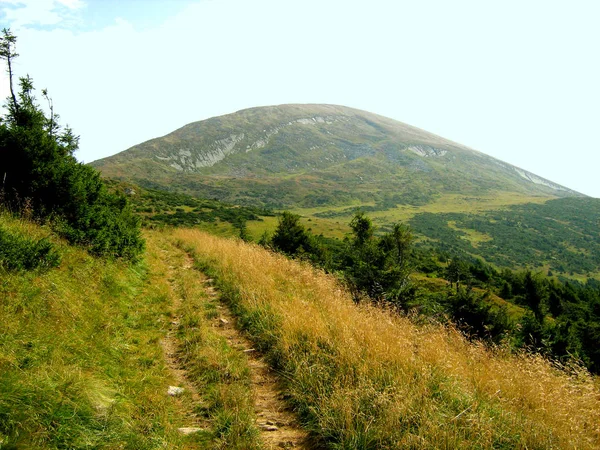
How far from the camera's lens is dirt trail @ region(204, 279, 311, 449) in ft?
11.9

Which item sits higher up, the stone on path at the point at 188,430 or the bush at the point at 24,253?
the bush at the point at 24,253

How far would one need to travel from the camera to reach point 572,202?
618 ft

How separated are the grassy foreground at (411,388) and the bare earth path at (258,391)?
193 millimetres

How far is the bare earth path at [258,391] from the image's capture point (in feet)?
12.1

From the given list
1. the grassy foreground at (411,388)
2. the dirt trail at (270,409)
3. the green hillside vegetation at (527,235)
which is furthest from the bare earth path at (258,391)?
the green hillside vegetation at (527,235)

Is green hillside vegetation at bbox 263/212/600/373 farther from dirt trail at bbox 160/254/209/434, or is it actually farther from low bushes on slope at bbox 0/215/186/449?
low bushes on slope at bbox 0/215/186/449

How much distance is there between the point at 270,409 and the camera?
420 centimetres

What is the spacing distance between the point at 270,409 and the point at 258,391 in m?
0.39

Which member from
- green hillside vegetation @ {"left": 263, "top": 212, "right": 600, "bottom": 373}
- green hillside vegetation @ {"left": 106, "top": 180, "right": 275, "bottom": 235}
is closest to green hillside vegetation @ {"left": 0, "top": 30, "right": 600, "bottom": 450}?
green hillside vegetation @ {"left": 263, "top": 212, "right": 600, "bottom": 373}

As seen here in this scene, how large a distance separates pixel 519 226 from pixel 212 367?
6663 inches

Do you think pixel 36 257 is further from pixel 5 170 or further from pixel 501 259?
pixel 501 259

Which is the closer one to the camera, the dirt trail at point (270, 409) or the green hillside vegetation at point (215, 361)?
the green hillside vegetation at point (215, 361)

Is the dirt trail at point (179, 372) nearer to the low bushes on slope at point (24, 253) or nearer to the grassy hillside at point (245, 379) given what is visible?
the grassy hillside at point (245, 379)

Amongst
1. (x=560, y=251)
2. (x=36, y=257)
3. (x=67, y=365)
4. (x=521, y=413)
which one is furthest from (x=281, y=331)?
(x=560, y=251)
